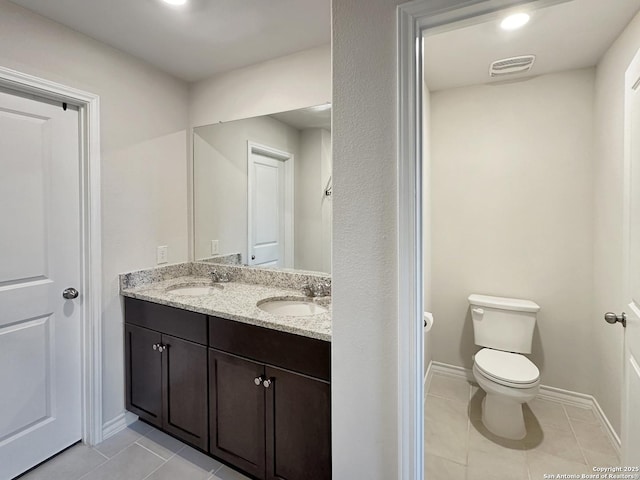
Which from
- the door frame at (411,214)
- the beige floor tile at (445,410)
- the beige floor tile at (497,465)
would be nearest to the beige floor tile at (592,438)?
the beige floor tile at (497,465)

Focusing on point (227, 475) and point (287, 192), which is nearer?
point (227, 475)

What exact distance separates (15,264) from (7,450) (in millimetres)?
915

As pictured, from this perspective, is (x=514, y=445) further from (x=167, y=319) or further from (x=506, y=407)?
(x=167, y=319)

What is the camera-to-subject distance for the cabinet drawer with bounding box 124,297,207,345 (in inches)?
64.4

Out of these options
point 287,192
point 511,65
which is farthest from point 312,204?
point 511,65

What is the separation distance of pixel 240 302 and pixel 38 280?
41.5 inches

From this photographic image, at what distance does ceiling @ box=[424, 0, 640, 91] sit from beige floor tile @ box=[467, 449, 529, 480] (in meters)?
2.19

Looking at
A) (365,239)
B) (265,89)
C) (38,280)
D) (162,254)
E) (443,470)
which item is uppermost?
(265,89)

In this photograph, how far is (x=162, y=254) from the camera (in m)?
2.18

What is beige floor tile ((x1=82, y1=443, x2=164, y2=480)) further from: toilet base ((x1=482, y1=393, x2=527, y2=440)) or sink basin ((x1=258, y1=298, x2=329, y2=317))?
toilet base ((x1=482, y1=393, x2=527, y2=440))

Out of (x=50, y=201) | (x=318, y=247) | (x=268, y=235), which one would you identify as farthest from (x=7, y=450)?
(x=318, y=247)

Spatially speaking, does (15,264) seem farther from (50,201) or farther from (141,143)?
(141,143)

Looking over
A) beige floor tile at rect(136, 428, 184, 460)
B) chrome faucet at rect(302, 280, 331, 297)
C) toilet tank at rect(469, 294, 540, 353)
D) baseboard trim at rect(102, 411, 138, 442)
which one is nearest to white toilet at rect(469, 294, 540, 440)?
toilet tank at rect(469, 294, 540, 353)

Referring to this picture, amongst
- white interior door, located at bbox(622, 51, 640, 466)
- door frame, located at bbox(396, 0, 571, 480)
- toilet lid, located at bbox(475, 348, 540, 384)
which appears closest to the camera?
door frame, located at bbox(396, 0, 571, 480)
